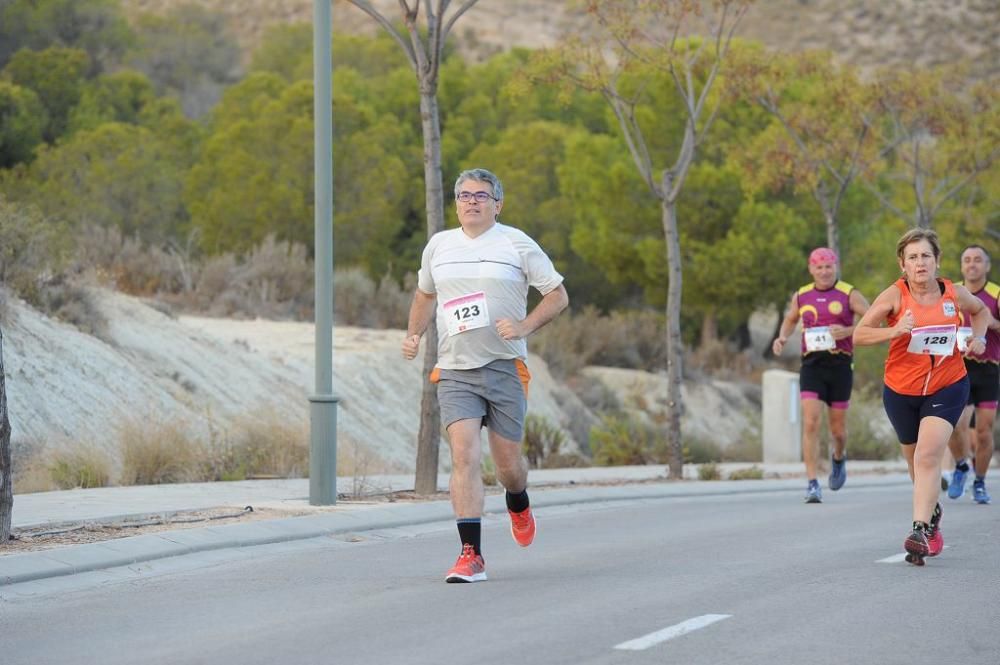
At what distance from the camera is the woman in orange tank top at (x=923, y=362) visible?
1079 centimetres

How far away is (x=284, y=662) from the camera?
7.58 metres

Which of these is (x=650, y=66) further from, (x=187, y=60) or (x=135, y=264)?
(x=187, y=60)

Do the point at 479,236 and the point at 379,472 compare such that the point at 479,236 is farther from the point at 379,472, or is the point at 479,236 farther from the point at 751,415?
the point at 751,415

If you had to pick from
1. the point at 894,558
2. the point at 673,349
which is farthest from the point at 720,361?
the point at 894,558

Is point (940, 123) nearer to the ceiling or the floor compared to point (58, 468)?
nearer to the ceiling

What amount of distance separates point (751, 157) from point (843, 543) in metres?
21.5

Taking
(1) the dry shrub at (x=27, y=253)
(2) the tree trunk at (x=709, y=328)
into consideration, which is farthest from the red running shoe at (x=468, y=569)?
(2) the tree trunk at (x=709, y=328)

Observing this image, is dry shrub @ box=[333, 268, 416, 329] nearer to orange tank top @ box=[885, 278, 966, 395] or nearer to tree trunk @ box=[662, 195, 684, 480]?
tree trunk @ box=[662, 195, 684, 480]

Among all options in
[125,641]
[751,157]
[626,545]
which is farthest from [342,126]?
[125,641]

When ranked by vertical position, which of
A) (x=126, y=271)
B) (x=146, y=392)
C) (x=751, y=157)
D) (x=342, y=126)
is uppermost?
(x=342, y=126)

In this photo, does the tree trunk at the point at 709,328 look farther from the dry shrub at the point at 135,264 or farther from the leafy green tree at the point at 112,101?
the dry shrub at the point at 135,264

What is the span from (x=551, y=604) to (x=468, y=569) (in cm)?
100

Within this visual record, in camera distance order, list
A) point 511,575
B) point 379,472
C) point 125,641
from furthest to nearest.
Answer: point 379,472 < point 511,575 < point 125,641

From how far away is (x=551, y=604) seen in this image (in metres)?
9.14
